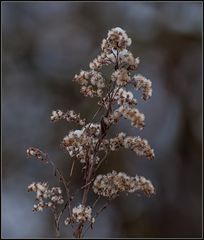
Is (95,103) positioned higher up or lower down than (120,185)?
higher up

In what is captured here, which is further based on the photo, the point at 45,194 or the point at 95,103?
the point at 95,103

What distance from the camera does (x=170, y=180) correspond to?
2545 millimetres

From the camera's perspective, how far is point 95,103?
240 centimetres

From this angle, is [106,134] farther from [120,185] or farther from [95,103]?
[95,103]

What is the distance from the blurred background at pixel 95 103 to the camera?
2.42m

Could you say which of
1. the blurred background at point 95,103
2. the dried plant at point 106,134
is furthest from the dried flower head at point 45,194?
the blurred background at point 95,103

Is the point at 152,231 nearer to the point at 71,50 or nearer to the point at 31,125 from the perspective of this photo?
the point at 31,125

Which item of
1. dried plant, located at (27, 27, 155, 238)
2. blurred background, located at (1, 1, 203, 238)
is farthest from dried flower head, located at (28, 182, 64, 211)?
blurred background, located at (1, 1, 203, 238)

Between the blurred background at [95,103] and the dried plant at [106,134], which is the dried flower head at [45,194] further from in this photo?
the blurred background at [95,103]

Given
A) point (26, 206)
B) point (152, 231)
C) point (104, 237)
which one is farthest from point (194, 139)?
point (26, 206)

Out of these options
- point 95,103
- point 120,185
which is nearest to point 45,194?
point 120,185

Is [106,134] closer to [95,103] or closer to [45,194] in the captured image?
[45,194]

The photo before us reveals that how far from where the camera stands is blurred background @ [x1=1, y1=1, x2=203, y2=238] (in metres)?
2.42

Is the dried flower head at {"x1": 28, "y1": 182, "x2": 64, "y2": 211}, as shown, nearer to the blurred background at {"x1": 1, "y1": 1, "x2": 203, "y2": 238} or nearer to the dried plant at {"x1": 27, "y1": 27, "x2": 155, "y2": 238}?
the dried plant at {"x1": 27, "y1": 27, "x2": 155, "y2": 238}
